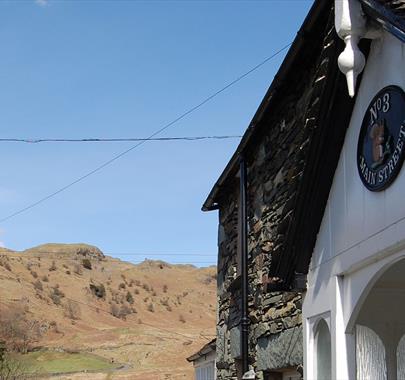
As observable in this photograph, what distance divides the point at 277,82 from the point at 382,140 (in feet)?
11.6

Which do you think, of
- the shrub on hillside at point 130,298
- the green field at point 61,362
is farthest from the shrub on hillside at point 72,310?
the green field at point 61,362

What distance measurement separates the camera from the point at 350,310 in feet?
19.6

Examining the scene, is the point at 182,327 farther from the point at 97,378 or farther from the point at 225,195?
the point at 225,195

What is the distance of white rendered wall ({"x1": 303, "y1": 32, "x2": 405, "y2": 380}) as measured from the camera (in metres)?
5.27

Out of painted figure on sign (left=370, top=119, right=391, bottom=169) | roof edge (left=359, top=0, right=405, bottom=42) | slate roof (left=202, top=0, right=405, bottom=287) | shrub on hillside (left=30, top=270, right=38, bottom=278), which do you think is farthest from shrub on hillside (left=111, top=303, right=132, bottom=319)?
roof edge (left=359, top=0, right=405, bottom=42)

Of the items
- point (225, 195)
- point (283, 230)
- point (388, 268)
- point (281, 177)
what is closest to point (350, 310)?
point (388, 268)

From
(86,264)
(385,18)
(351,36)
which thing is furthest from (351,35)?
(86,264)

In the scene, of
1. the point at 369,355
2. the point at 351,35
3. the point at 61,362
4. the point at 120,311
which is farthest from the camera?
the point at 120,311

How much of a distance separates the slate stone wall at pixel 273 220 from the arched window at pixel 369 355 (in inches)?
45.6

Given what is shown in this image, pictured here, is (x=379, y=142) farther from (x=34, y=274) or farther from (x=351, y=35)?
(x=34, y=274)

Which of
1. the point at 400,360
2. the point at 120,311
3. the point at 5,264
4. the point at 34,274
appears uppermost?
the point at 5,264

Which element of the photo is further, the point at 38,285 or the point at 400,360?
the point at 38,285

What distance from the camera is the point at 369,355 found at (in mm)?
6148

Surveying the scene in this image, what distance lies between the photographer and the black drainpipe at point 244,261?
32.9 ft
